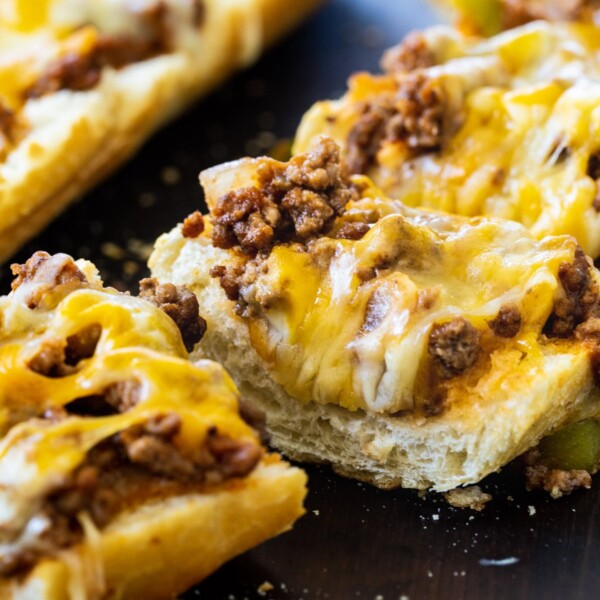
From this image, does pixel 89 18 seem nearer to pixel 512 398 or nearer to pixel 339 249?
pixel 339 249

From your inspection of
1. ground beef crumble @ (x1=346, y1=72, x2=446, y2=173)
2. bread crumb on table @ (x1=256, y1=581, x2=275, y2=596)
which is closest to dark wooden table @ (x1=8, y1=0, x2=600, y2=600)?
bread crumb on table @ (x1=256, y1=581, x2=275, y2=596)

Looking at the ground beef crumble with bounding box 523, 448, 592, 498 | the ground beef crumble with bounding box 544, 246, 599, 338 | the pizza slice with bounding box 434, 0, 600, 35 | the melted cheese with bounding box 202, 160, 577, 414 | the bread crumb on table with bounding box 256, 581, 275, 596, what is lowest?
the ground beef crumble with bounding box 523, 448, 592, 498

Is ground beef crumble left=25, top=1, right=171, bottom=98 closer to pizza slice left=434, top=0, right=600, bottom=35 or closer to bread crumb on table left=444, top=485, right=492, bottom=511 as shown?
pizza slice left=434, top=0, right=600, bottom=35

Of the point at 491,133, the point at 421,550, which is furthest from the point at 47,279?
the point at 491,133

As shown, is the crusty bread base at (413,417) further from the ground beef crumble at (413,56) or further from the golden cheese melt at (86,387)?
the ground beef crumble at (413,56)

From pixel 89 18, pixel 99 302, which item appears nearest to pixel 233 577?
pixel 99 302

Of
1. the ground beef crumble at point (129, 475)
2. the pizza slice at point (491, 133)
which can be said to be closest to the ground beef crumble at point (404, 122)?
the pizza slice at point (491, 133)
